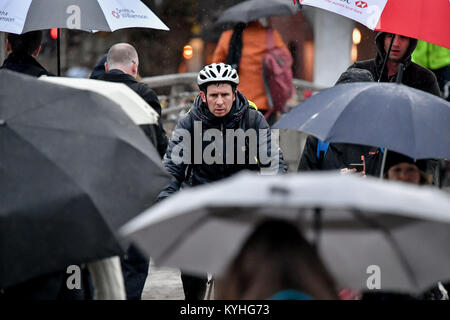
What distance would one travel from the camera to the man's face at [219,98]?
24.5ft

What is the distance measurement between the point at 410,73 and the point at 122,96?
366 cm

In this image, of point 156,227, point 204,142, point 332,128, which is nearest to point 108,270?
point 156,227

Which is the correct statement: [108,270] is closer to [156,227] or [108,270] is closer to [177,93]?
[156,227]

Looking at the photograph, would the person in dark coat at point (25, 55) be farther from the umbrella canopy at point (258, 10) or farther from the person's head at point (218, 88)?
the umbrella canopy at point (258, 10)

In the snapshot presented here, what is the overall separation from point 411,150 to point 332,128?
0.48 meters

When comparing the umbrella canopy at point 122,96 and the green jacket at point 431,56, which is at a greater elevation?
the green jacket at point 431,56

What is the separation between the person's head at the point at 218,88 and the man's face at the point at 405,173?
5.59 ft

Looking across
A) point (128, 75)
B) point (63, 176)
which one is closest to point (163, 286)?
point (128, 75)

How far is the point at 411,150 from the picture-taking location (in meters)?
5.79

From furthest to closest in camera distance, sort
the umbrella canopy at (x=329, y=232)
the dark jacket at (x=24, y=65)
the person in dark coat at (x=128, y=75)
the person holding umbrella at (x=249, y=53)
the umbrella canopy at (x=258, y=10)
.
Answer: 1. the umbrella canopy at (x=258, y=10)
2. the person holding umbrella at (x=249, y=53)
3. the person in dark coat at (x=128, y=75)
4. the dark jacket at (x=24, y=65)
5. the umbrella canopy at (x=329, y=232)

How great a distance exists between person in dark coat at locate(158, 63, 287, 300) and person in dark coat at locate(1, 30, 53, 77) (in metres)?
1.15

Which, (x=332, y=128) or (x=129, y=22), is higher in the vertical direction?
(x=129, y=22)

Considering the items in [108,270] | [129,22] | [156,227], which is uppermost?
[129,22]

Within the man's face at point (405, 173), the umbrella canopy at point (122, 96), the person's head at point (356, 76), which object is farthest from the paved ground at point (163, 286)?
the umbrella canopy at point (122, 96)
